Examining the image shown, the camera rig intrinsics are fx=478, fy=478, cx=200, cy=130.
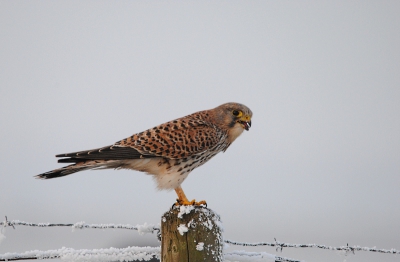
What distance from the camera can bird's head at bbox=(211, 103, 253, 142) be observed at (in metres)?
5.75

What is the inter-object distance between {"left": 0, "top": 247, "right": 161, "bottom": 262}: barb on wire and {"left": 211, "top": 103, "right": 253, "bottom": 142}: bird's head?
2.60 metres

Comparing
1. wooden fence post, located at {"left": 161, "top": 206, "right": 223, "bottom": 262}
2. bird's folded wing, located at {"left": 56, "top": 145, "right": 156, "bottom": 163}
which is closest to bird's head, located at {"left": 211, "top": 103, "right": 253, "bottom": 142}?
bird's folded wing, located at {"left": 56, "top": 145, "right": 156, "bottom": 163}

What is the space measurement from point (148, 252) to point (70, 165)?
1665mm

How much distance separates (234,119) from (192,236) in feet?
9.41

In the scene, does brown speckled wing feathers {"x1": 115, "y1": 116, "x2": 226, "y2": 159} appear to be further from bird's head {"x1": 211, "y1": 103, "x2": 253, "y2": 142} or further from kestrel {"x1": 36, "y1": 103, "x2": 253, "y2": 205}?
bird's head {"x1": 211, "y1": 103, "x2": 253, "y2": 142}

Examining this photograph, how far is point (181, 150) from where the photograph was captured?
5.21 metres

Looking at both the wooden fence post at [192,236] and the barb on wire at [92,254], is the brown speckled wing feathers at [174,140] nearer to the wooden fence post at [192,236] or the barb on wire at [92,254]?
the barb on wire at [92,254]

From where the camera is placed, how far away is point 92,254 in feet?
10.7

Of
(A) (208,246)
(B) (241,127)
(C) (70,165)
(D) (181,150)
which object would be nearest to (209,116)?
(B) (241,127)

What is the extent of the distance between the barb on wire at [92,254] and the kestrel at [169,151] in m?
1.45

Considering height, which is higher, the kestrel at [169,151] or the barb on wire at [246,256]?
the kestrel at [169,151]

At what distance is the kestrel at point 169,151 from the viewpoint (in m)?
4.84

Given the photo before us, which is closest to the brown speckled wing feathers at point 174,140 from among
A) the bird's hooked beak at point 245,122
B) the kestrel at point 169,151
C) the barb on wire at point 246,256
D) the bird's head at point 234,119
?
the kestrel at point 169,151

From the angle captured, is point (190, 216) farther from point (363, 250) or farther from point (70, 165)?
point (70, 165)
